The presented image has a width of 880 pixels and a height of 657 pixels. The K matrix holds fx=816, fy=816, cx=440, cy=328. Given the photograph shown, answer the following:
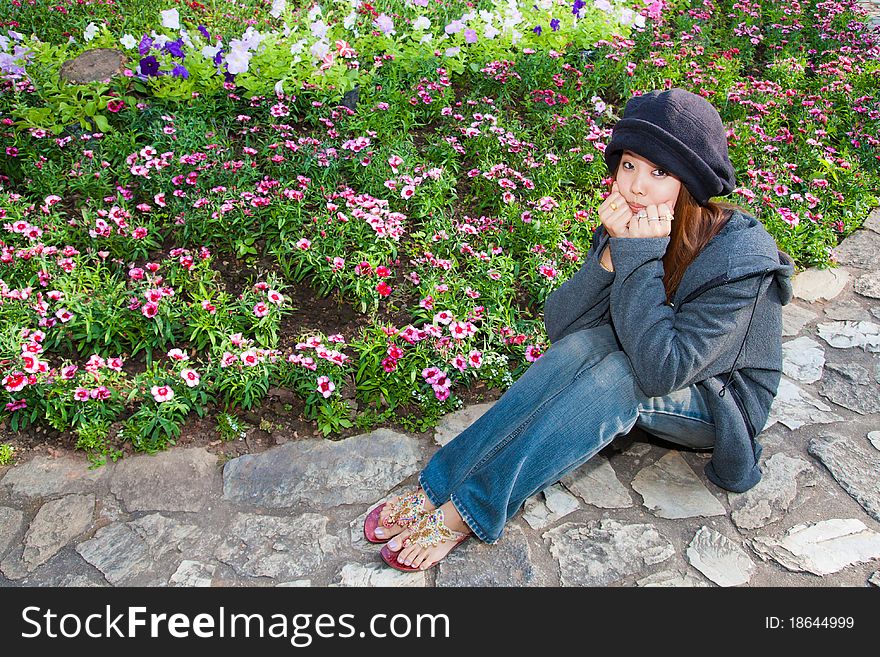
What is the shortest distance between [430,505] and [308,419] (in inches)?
32.1

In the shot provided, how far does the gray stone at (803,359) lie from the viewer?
3715 mm

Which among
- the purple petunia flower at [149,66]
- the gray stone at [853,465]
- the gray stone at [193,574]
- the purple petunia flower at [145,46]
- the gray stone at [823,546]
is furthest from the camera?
the purple petunia flower at [145,46]

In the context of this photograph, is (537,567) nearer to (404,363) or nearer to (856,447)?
(404,363)

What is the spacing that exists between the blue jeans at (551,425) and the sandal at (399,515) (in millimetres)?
80

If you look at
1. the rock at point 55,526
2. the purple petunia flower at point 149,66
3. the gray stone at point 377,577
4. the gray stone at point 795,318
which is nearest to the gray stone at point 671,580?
the gray stone at point 377,577

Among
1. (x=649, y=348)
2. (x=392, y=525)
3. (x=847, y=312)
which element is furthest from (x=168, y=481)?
(x=847, y=312)

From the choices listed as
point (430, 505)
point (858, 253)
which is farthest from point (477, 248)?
point (858, 253)

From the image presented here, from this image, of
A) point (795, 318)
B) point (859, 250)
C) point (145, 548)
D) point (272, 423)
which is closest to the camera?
point (145, 548)

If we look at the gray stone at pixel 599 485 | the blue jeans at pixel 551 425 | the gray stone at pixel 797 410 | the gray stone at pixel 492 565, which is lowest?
the gray stone at pixel 797 410

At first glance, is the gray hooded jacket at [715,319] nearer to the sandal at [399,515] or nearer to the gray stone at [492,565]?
the gray stone at [492,565]

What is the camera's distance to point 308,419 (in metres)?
3.36

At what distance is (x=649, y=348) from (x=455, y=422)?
1141mm

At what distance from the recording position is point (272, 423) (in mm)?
3344

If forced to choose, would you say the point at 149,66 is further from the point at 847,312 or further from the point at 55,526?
the point at 847,312
